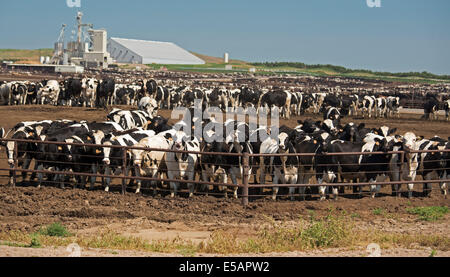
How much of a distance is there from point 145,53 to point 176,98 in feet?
352

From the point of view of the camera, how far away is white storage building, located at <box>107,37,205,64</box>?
139000 mm

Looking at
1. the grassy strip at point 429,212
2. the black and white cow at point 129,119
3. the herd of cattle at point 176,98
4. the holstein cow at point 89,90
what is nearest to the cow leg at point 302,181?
the grassy strip at point 429,212

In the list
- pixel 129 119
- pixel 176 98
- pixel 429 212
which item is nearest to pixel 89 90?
pixel 176 98

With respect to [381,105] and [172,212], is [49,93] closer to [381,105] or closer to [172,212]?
[381,105]

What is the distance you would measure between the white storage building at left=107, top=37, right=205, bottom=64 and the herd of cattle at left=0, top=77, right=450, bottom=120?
102 metres

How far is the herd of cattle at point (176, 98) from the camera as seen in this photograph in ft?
114

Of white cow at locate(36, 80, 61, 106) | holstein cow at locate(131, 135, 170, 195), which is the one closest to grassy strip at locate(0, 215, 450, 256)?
holstein cow at locate(131, 135, 170, 195)

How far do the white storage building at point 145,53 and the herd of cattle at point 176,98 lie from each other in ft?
334

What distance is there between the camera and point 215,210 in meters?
12.4

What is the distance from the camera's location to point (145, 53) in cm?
14238

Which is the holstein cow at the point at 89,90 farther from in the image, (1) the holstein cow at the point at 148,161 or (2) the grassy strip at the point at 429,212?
(2) the grassy strip at the point at 429,212

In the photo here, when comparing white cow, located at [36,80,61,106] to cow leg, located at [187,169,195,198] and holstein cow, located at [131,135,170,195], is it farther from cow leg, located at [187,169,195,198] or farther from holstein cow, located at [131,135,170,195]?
cow leg, located at [187,169,195,198]
